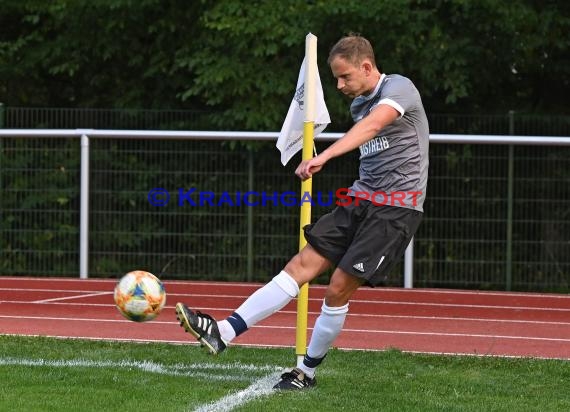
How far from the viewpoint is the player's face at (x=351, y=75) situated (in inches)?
247

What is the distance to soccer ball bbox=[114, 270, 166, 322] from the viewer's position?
636 centimetres

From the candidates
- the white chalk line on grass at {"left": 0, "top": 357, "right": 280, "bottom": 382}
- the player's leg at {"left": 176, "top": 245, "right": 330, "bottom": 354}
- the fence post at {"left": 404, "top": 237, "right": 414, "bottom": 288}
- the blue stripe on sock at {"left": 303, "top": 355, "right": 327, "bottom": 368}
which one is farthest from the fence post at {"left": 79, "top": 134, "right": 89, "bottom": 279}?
the player's leg at {"left": 176, "top": 245, "right": 330, "bottom": 354}

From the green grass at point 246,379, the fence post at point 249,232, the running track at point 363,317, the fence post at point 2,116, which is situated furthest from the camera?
the fence post at point 2,116

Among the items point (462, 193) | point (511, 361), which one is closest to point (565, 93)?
point (462, 193)

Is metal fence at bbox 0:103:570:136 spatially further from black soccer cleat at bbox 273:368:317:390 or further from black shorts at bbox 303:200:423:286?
black soccer cleat at bbox 273:368:317:390

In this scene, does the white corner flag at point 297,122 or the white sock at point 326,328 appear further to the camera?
the white corner flag at point 297,122

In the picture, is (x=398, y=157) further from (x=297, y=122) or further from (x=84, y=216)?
(x=84, y=216)

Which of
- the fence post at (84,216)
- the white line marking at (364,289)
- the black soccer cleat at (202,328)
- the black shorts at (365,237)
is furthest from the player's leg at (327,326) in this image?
the fence post at (84,216)

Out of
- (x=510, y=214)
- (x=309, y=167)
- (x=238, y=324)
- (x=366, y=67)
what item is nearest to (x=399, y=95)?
(x=366, y=67)

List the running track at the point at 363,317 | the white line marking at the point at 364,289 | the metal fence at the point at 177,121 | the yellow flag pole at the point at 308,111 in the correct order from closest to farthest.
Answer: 1. the yellow flag pole at the point at 308,111
2. the running track at the point at 363,317
3. the white line marking at the point at 364,289
4. the metal fence at the point at 177,121

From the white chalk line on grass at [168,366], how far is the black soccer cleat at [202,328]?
812 mm

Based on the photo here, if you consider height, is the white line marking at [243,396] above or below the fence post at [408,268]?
above

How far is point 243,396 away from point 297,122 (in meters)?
1.84

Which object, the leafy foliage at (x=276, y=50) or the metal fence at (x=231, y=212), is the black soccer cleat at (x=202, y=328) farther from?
the leafy foliage at (x=276, y=50)
